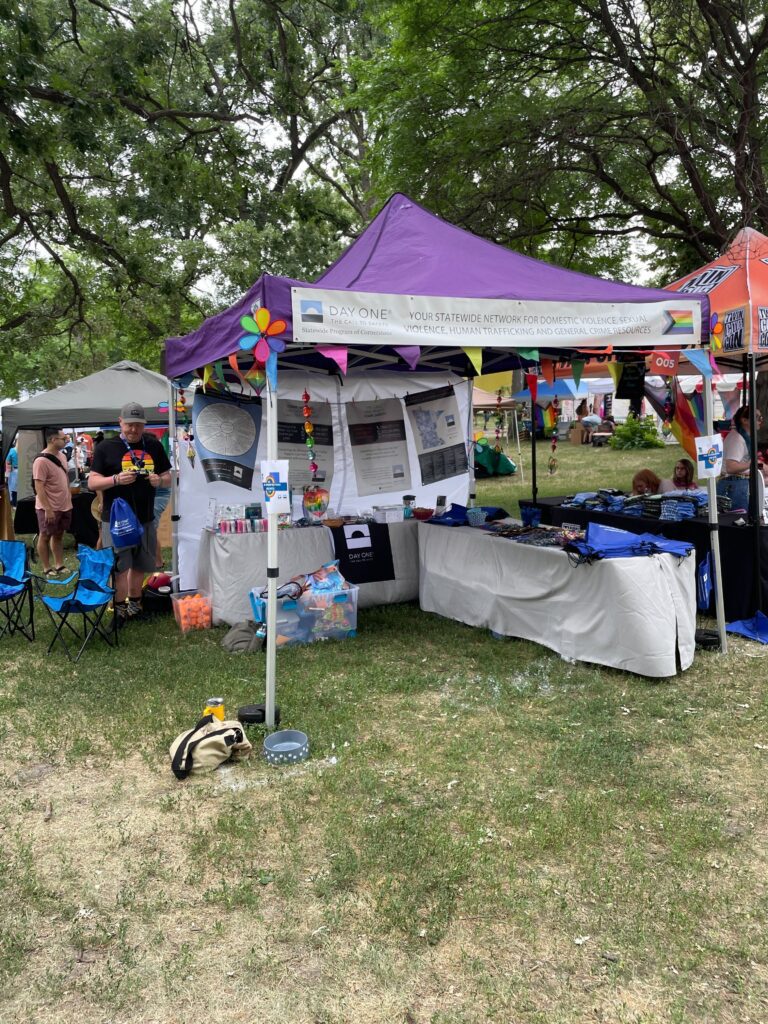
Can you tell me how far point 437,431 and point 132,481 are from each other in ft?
10.9

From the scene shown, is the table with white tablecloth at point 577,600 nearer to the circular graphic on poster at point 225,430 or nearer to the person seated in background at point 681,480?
the circular graphic on poster at point 225,430

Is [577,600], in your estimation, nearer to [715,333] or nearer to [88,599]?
[715,333]

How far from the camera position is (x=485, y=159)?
938cm

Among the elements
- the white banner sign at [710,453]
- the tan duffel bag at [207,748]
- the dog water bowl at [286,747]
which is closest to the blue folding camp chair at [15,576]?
the tan duffel bag at [207,748]

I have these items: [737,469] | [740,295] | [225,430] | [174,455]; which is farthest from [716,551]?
[174,455]

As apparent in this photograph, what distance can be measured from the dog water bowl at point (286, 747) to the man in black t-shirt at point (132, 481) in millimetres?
2977

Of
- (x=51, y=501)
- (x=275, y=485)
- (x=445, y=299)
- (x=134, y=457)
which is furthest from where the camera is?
(x=51, y=501)

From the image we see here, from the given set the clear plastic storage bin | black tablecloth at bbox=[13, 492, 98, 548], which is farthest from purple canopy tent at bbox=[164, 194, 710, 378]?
black tablecloth at bbox=[13, 492, 98, 548]

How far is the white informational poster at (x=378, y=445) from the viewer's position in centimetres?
739

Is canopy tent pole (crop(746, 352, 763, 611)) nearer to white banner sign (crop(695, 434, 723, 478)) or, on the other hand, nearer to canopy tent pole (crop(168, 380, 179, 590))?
white banner sign (crop(695, 434, 723, 478))

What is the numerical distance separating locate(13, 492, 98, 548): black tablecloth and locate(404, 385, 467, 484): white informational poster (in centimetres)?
527

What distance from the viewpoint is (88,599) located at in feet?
17.5

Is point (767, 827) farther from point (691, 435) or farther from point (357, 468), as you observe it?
point (691, 435)

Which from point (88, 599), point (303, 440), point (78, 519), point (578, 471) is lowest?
point (88, 599)
